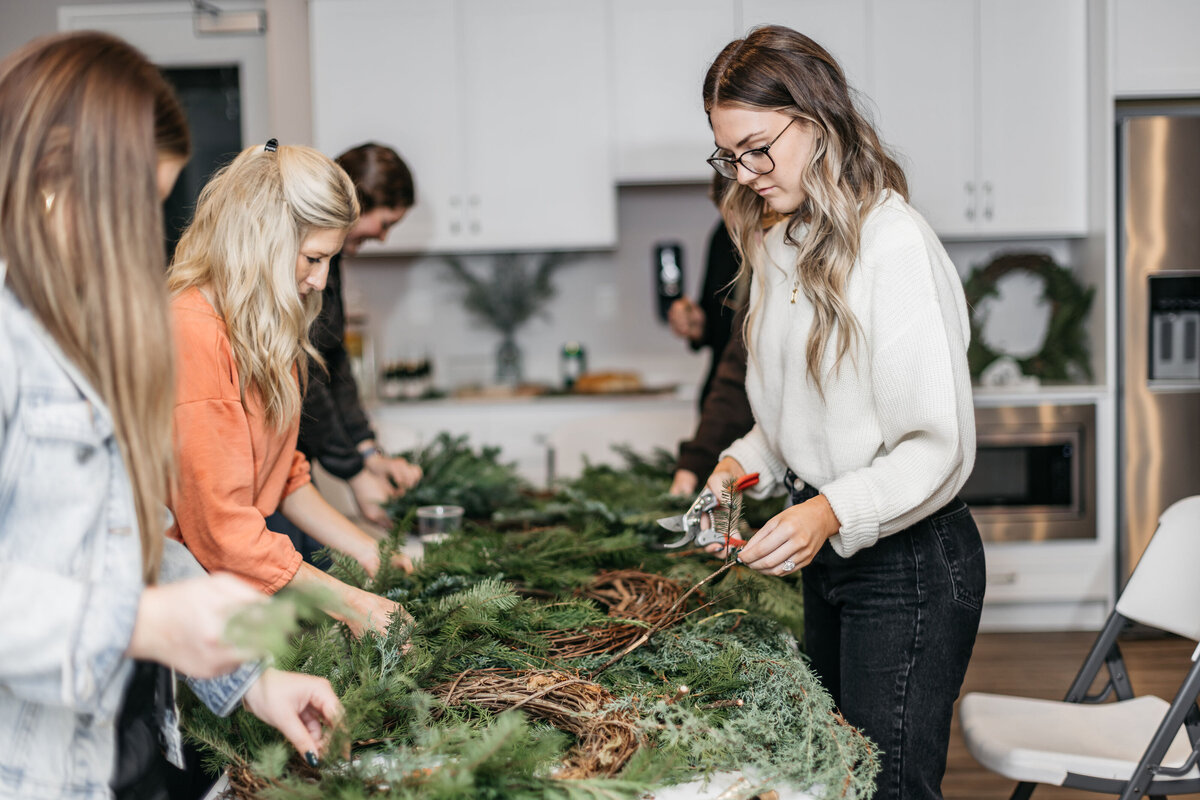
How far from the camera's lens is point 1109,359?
3.75 meters

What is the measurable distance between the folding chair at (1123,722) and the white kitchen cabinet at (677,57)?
253 cm

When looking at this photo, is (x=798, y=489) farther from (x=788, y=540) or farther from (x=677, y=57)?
(x=677, y=57)

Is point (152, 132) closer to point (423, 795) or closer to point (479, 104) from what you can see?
point (423, 795)

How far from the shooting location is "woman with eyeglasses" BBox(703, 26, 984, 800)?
130cm

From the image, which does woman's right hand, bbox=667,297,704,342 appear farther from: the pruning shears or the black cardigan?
the pruning shears

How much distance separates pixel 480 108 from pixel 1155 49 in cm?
266

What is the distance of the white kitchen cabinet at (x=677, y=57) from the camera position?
3.95 meters

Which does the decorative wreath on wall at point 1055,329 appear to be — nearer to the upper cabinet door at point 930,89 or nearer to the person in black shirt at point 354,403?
the upper cabinet door at point 930,89

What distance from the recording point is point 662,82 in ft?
13.2

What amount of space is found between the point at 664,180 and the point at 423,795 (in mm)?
3500

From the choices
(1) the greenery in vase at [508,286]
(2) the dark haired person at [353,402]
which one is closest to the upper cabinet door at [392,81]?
(1) the greenery in vase at [508,286]

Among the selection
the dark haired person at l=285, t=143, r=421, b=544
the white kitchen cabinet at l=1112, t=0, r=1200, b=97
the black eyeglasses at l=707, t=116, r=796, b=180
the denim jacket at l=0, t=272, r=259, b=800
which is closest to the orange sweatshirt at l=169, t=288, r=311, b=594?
the denim jacket at l=0, t=272, r=259, b=800

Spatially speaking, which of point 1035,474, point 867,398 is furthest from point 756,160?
point 1035,474

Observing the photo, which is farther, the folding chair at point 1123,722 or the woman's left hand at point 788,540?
the folding chair at point 1123,722
